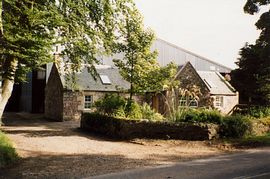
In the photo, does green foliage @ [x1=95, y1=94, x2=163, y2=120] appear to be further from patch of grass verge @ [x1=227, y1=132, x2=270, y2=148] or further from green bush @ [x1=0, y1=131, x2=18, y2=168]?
green bush @ [x1=0, y1=131, x2=18, y2=168]

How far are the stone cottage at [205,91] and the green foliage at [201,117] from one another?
443 inches

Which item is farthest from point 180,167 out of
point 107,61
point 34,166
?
point 107,61

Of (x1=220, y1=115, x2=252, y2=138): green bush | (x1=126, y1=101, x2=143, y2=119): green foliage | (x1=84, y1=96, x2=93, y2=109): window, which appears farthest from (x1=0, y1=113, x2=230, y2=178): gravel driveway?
(x1=84, y1=96, x2=93, y2=109): window

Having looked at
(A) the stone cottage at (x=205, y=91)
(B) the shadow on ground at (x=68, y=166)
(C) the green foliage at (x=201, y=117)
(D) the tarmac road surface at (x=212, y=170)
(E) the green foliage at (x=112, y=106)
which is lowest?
(B) the shadow on ground at (x=68, y=166)

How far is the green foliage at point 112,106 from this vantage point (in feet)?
67.6

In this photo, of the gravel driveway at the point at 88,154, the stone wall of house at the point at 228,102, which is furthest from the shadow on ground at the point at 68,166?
the stone wall of house at the point at 228,102

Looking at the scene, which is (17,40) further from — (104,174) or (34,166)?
(104,174)

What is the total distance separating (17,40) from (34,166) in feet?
15.1

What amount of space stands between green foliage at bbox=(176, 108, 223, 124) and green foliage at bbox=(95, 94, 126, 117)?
3.84m

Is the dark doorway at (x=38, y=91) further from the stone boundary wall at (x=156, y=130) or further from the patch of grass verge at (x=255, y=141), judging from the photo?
the patch of grass verge at (x=255, y=141)

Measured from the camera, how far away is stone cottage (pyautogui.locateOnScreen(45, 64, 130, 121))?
29.8 m

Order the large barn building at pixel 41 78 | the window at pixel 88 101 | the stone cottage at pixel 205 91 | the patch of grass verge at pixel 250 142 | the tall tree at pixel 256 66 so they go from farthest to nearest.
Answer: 1. the large barn building at pixel 41 78
2. the stone cottage at pixel 205 91
3. the window at pixel 88 101
4. the tall tree at pixel 256 66
5. the patch of grass verge at pixel 250 142

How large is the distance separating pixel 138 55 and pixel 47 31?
270 inches

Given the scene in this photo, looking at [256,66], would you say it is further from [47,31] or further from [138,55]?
[47,31]
